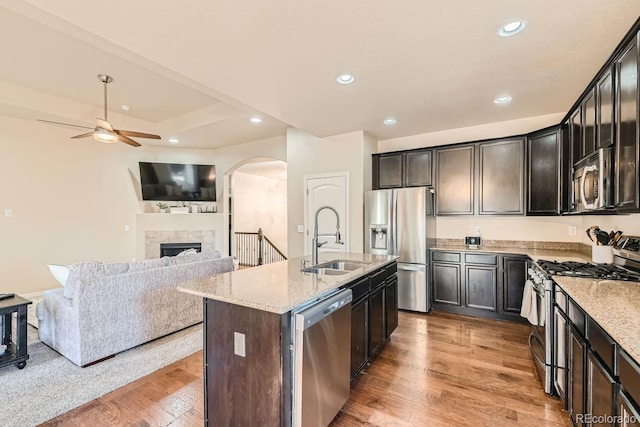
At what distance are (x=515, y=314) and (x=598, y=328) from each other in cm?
278

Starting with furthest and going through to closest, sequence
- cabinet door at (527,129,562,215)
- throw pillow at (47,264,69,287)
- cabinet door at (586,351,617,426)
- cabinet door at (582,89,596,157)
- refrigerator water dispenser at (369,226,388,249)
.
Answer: refrigerator water dispenser at (369,226,388,249) < cabinet door at (527,129,562,215) < throw pillow at (47,264,69,287) < cabinet door at (582,89,596,157) < cabinet door at (586,351,617,426)

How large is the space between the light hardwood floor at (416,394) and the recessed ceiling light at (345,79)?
2744 mm

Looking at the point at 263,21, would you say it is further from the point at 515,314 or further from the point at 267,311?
the point at 515,314

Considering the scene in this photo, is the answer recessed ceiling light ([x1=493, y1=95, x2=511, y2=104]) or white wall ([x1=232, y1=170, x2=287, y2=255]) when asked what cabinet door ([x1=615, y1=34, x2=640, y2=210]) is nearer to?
recessed ceiling light ([x1=493, y1=95, x2=511, y2=104])

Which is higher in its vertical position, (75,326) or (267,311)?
(267,311)

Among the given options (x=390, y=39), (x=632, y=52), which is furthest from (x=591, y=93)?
(x=390, y=39)

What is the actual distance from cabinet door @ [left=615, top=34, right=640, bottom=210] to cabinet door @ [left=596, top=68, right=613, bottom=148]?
0.12m

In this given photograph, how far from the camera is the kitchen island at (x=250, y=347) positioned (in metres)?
1.56

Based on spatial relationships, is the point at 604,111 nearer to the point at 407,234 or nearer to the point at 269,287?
the point at 407,234

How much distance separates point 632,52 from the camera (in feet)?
6.02

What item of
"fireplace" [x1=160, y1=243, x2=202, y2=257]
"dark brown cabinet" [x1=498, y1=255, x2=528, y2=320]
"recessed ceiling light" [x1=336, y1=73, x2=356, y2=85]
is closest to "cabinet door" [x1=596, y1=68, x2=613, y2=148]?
"dark brown cabinet" [x1=498, y1=255, x2=528, y2=320]

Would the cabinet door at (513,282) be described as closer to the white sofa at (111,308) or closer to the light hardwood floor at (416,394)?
the light hardwood floor at (416,394)

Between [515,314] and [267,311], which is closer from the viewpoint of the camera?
[267,311]

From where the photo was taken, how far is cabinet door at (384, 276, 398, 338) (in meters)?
2.99
